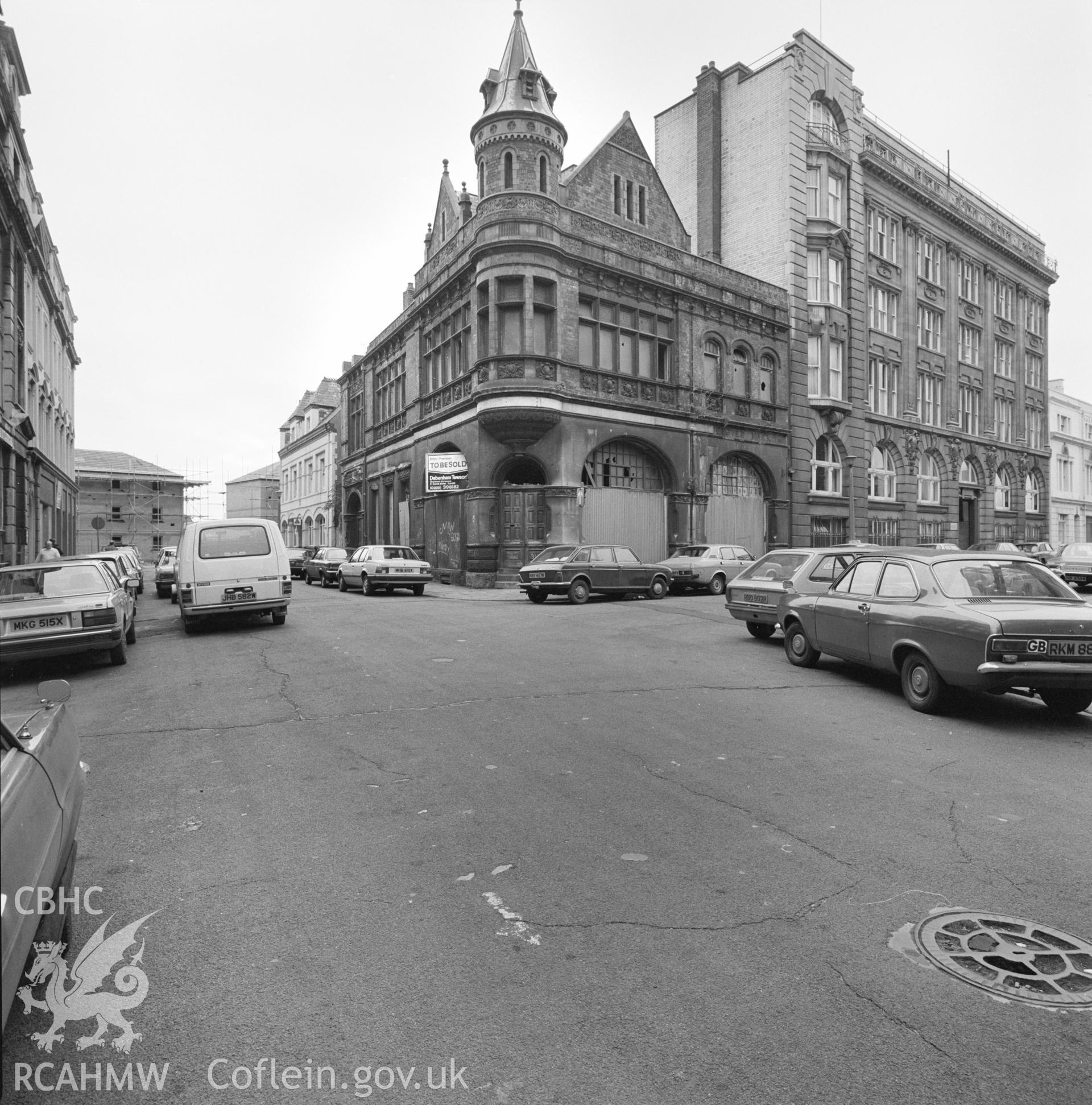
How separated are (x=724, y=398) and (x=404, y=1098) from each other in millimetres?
30399

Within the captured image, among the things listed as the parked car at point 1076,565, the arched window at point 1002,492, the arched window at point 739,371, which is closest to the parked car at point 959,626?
the parked car at point 1076,565

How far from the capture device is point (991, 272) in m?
46.7

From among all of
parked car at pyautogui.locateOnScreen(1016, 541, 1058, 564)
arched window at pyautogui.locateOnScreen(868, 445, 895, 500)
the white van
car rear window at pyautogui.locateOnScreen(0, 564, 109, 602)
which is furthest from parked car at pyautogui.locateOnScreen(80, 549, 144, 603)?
arched window at pyautogui.locateOnScreen(868, 445, 895, 500)

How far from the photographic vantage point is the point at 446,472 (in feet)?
90.9

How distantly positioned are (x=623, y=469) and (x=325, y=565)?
12171 mm

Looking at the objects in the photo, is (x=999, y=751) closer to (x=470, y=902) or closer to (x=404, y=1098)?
(x=470, y=902)

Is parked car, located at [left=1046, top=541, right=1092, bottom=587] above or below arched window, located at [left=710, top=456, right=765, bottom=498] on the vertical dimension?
below

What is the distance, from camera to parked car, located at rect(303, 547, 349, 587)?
97.6 ft

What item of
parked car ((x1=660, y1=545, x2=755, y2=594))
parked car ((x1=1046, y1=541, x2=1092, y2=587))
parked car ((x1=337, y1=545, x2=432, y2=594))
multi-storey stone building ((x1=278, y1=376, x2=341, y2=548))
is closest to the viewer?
parked car ((x1=337, y1=545, x2=432, y2=594))

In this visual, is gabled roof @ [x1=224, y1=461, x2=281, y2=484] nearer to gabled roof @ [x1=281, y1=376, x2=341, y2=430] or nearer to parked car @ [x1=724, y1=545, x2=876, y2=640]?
gabled roof @ [x1=281, y1=376, x2=341, y2=430]

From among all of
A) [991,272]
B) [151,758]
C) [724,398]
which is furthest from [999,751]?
[991,272]

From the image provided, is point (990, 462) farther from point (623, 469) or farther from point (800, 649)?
point (800, 649)

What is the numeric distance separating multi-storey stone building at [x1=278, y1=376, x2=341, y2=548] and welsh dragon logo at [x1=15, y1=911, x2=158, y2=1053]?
45432mm

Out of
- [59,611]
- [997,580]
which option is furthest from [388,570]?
[997,580]
